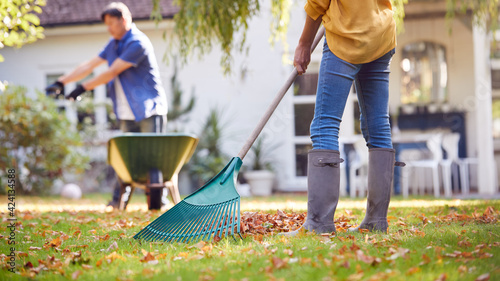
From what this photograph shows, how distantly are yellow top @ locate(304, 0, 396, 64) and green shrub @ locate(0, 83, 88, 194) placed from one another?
652cm

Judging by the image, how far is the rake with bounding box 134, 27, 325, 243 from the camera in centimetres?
253

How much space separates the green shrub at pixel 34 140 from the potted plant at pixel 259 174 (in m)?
2.72

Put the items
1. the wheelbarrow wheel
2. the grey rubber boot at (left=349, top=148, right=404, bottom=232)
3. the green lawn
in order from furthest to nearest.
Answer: the wheelbarrow wheel
the grey rubber boot at (left=349, top=148, right=404, bottom=232)
the green lawn

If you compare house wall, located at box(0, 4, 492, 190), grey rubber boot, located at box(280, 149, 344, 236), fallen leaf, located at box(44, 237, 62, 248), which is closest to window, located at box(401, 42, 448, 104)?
house wall, located at box(0, 4, 492, 190)

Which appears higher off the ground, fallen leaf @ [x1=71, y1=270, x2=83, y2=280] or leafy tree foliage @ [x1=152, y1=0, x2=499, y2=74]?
leafy tree foliage @ [x1=152, y1=0, x2=499, y2=74]

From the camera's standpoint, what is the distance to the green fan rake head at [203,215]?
2.53m

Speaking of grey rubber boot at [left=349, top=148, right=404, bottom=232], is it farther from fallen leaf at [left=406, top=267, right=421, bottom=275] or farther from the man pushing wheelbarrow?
the man pushing wheelbarrow

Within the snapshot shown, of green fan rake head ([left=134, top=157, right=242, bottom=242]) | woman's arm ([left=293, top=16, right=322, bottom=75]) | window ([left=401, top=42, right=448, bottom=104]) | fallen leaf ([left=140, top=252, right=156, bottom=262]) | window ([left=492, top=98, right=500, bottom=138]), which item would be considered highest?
window ([left=401, top=42, right=448, bottom=104])

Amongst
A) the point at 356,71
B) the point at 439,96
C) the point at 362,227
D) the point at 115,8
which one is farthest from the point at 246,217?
the point at 439,96

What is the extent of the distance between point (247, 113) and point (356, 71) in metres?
7.40

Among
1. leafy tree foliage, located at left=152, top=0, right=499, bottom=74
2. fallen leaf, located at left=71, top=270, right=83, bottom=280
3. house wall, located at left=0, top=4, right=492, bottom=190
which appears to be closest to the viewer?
fallen leaf, located at left=71, top=270, right=83, bottom=280

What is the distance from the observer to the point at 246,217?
3.03m

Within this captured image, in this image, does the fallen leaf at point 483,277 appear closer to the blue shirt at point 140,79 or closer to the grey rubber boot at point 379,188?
the grey rubber boot at point 379,188

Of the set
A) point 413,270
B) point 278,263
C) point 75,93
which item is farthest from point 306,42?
point 75,93
